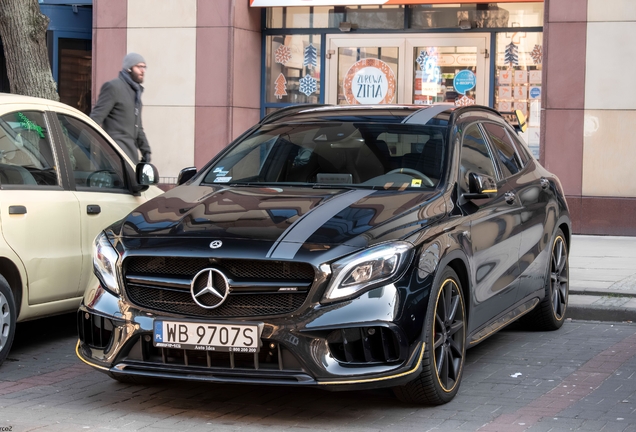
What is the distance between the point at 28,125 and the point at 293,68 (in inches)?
399

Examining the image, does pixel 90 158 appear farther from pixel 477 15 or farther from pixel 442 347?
pixel 477 15

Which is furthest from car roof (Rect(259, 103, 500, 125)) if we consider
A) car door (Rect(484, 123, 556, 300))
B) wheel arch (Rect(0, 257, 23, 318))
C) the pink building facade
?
the pink building facade

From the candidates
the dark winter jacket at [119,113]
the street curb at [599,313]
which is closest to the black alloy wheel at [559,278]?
the street curb at [599,313]

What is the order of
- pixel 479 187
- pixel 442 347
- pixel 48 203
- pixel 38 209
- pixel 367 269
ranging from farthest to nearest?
pixel 48 203
pixel 38 209
pixel 479 187
pixel 442 347
pixel 367 269

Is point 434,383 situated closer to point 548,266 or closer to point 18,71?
point 548,266

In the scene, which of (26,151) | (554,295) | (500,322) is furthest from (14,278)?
(554,295)

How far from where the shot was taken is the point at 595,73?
14.3m

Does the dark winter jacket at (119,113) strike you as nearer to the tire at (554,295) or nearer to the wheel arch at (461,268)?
the tire at (554,295)

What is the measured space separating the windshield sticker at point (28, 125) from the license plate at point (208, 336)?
2.36m

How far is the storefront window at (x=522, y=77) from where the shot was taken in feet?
50.9

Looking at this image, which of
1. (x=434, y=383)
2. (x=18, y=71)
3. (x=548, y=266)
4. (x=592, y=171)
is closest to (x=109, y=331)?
(x=434, y=383)

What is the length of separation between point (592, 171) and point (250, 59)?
555 centimetres

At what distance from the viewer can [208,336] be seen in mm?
5023

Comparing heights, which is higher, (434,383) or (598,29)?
(598,29)
